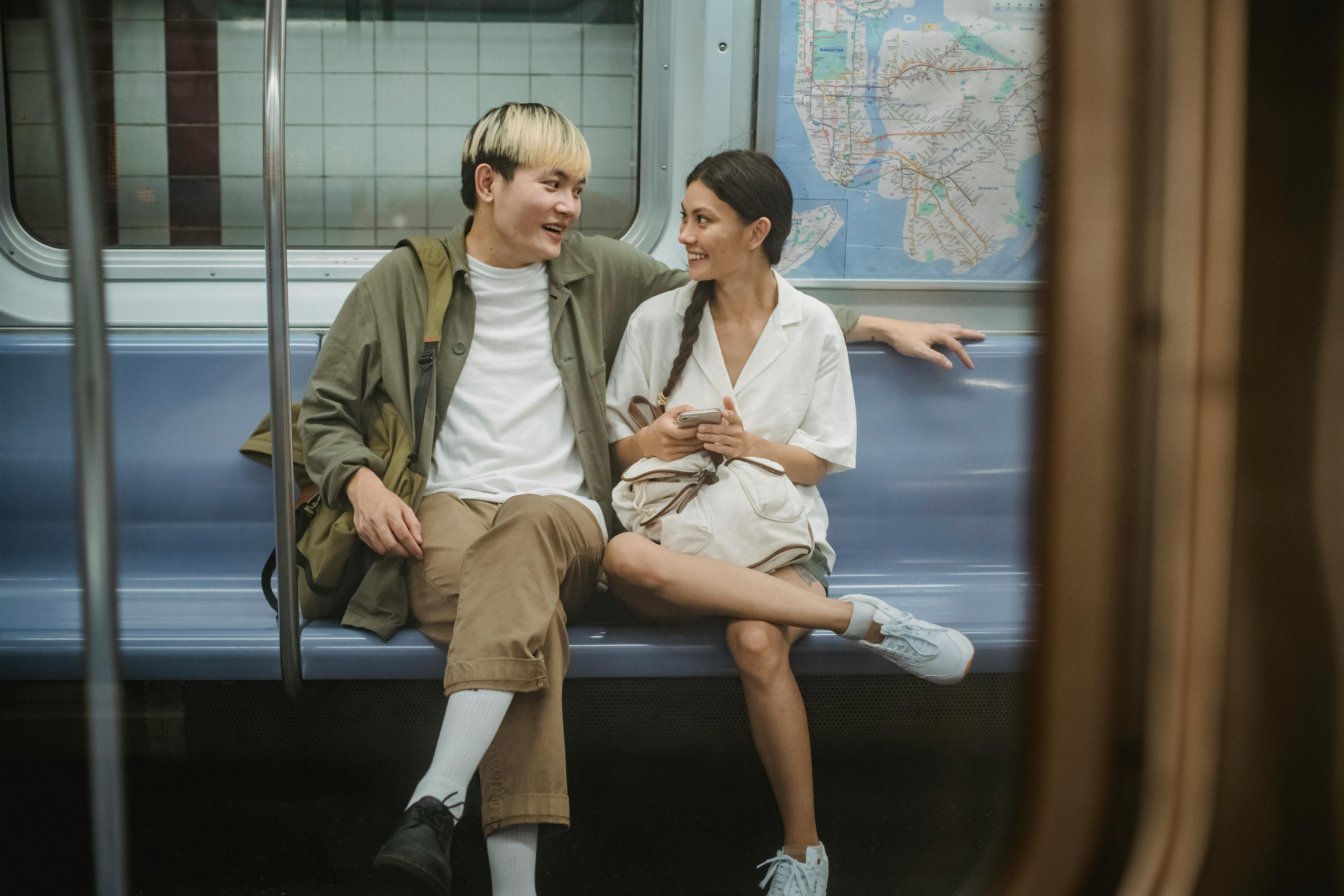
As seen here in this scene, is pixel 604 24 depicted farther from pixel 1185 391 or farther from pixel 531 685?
pixel 1185 391

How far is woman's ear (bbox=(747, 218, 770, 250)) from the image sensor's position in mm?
1961

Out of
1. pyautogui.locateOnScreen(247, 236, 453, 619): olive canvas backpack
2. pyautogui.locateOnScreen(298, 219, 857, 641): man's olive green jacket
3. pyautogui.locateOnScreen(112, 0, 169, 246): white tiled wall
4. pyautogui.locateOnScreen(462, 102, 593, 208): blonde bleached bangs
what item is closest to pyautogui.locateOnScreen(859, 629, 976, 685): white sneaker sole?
pyautogui.locateOnScreen(298, 219, 857, 641): man's olive green jacket

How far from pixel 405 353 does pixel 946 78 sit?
158cm

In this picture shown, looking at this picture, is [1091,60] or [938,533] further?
[938,533]

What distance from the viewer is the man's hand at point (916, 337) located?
2.30 m

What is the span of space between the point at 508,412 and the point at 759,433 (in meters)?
0.55

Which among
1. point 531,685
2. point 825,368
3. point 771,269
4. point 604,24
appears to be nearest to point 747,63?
point 604,24

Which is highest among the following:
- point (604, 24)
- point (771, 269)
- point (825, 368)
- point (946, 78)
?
point (604, 24)

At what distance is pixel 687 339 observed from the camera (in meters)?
1.94

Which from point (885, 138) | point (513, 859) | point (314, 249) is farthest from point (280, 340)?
point (885, 138)

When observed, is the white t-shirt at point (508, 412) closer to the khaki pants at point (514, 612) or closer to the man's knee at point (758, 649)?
the khaki pants at point (514, 612)

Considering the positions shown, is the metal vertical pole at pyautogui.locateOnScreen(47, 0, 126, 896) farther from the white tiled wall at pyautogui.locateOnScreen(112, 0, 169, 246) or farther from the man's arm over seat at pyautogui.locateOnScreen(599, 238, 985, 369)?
the white tiled wall at pyautogui.locateOnScreen(112, 0, 169, 246)

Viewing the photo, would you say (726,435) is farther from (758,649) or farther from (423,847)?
(423,847)

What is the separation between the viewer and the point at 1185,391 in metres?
0.71
